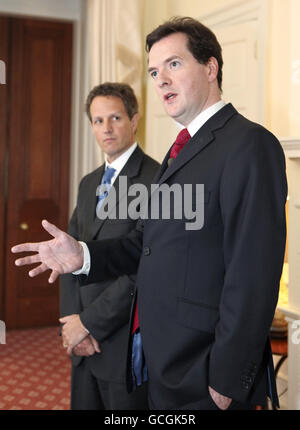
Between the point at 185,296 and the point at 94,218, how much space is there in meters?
0.89

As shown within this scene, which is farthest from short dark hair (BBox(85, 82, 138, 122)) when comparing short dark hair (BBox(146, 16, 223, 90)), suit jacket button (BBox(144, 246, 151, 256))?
suit jacket button (BBox(144, 246, 151, 256))

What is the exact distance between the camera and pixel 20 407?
3.05m

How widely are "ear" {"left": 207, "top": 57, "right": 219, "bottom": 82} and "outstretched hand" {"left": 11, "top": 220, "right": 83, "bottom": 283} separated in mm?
646

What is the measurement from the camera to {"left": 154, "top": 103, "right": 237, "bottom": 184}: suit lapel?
54.1 inches

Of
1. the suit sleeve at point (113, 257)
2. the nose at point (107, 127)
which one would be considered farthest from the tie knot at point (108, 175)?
the suit sleeve at point (113, 257)

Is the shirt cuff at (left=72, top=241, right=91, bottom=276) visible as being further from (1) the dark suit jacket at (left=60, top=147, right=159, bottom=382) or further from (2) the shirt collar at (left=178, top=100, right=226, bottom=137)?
(2) the shirt collar at (left=178, top=100, right=226, bottom=137)

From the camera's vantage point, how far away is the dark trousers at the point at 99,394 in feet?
6.25

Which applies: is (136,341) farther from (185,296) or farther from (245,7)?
(245,7)

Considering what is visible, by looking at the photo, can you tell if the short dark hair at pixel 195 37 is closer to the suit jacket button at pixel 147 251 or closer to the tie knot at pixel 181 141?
the tie knot at pixel 181 141

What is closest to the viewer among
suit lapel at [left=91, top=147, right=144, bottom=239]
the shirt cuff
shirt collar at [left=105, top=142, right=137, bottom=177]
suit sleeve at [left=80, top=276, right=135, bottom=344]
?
the shirt cuff

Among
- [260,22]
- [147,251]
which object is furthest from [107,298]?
[260,22]

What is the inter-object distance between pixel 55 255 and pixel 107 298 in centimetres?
48

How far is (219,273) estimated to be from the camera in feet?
4.24

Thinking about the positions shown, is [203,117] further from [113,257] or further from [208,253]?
[113,257]
